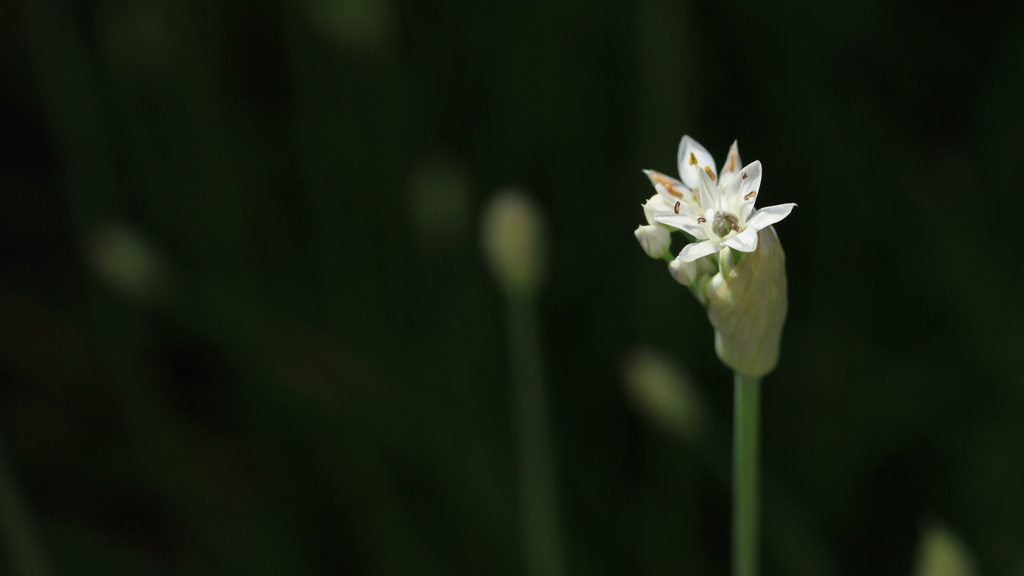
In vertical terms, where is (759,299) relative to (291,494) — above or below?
below

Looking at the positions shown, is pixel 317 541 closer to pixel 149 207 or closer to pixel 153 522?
pixel 153 522

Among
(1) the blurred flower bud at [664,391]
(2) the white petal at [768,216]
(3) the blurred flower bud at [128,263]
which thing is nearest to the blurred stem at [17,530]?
(3) the blurred flower bud at [128,263]

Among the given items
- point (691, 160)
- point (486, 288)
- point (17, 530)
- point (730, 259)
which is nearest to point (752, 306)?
point (730, 259)

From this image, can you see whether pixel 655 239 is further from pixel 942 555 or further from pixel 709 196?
pixel 942 555

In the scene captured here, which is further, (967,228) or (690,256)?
(967,228)

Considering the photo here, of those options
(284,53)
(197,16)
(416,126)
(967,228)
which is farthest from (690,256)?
(284,53)

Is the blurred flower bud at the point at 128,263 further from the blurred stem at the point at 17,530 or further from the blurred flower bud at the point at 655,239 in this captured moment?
the blurred flower bud at the point at 655,239
